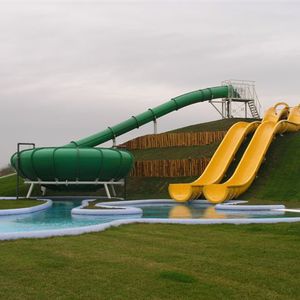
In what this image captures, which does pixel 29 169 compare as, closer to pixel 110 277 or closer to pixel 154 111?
pixel 154 111

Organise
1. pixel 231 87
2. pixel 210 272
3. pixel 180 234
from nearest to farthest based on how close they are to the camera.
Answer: pixel 210 272, pixel 180 234, pixel 231 87

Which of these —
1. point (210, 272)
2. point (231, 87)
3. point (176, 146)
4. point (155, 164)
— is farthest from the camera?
point (231, 87)

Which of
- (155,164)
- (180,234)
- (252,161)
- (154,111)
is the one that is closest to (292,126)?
(252,161)

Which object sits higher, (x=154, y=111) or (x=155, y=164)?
(x=154, y=111)

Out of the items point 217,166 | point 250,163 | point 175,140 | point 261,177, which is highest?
point 175,140

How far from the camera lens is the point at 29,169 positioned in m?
26.8

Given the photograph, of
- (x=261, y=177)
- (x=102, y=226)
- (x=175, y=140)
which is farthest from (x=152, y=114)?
(x=102, y=226)

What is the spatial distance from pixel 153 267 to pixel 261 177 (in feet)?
66.9

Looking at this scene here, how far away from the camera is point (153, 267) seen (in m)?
7.92

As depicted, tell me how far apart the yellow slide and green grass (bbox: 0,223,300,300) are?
12.5 m

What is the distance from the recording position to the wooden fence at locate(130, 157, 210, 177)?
31172mm

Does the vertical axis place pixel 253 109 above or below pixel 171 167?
above

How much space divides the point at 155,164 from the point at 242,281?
2516 centimetres

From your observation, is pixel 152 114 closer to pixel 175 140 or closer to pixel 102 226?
pixel 175 140
